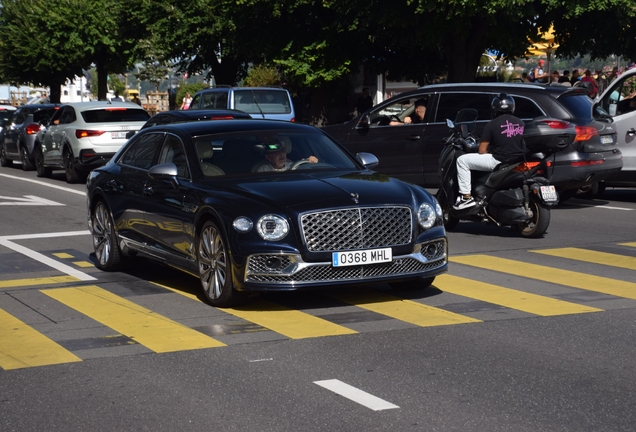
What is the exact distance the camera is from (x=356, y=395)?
19.4 ft

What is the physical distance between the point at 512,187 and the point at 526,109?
10.9 feet

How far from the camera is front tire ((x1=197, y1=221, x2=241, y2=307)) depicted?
8508 mm

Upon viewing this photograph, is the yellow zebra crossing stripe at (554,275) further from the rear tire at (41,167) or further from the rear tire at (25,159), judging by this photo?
the rear tire at (25,159)

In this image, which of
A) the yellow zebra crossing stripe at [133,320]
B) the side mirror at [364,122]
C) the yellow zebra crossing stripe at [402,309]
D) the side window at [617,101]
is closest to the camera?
the yellow zebra crossing stripe at [133,320]

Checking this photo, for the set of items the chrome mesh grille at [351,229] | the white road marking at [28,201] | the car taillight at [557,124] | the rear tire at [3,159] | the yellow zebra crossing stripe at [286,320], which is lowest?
the rear tire at [3,159]

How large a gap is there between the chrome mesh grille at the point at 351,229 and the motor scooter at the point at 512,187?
4.42 metres

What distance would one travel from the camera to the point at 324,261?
27.0 feet

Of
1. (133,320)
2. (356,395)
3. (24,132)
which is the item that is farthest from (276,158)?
(24,132)

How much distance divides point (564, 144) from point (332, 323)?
6.45 metres

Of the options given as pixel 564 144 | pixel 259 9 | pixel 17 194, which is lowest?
pixel 17 194

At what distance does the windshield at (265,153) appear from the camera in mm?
9398

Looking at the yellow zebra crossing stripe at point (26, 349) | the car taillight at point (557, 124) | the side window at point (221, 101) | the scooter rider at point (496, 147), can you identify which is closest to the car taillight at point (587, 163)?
the car taillight at point (557, 124)

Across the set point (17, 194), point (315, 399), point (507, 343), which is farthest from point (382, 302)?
point (17, 194)

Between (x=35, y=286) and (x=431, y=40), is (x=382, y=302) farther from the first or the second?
(x=431, y=40)
